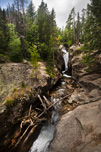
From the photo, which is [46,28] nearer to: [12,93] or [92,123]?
[12,93]

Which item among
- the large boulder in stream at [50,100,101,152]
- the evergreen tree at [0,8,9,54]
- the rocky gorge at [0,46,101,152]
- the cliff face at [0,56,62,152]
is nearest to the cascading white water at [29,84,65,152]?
the rocky gorge at [0,46,101,152]

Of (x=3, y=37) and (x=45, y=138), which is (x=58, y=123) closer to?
(x=45, y=138)

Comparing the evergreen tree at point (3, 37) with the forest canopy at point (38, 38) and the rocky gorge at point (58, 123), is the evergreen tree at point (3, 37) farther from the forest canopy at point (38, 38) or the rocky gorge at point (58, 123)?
the rocky gorge at point (58, 123)

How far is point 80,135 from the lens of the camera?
14.7 ft

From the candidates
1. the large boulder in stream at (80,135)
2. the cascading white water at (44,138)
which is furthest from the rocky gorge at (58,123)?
the cascading white water at (44,138)

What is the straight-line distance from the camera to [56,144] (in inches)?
185

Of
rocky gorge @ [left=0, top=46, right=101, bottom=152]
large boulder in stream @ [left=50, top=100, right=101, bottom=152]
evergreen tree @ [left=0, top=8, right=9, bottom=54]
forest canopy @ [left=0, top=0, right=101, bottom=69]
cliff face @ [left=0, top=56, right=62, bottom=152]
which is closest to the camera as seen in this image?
large boulder in stream @ [left=50, top=100, right=101, bottom=152]

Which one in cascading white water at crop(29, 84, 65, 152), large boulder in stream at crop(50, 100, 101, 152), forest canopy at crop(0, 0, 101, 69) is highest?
forest canopy at crop(0, 0, 101, 69)

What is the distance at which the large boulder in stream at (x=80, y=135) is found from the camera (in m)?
3.71

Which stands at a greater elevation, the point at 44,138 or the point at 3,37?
the point at 3,37

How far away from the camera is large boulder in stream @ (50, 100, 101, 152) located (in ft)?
12.2

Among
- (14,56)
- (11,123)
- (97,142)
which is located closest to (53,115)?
(11,123)

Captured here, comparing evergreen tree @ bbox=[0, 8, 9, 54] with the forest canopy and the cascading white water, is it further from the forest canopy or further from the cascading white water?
the cascading white water

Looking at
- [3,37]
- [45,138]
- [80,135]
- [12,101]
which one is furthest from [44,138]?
[3,37]
